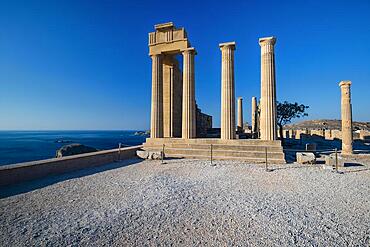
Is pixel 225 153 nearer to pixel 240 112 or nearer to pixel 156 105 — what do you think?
pixel 156 105

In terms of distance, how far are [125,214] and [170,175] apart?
381 cm

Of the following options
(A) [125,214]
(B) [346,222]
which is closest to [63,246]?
(A) [125,214]

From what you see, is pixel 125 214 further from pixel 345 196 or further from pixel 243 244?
pixel 345 196

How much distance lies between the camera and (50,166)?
8.22 meters

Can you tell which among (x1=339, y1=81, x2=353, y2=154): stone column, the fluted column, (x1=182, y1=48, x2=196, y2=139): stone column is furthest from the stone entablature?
the fluted column

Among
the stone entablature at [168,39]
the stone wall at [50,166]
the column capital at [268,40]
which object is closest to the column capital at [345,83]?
the column capital at [268,40]

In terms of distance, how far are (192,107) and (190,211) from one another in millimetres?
11073

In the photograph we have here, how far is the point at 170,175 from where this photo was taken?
8.23 metres

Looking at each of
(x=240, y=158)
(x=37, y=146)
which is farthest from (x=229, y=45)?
(x=37, y=146)

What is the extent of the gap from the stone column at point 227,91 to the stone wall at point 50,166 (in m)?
7.82

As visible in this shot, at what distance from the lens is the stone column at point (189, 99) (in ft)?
49.0

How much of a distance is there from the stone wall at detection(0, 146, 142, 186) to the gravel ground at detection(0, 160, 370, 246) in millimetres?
731

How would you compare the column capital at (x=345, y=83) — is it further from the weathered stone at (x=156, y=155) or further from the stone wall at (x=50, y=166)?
the stone wall at (x=50, y=166)

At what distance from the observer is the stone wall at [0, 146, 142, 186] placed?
686 centimetres
